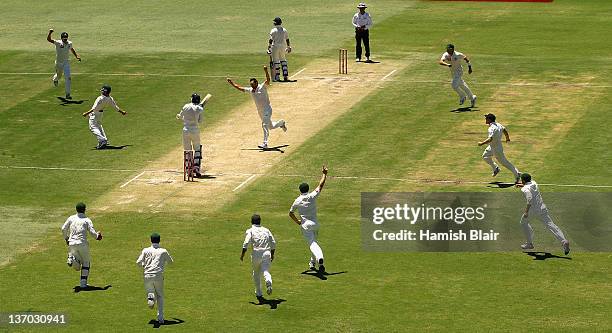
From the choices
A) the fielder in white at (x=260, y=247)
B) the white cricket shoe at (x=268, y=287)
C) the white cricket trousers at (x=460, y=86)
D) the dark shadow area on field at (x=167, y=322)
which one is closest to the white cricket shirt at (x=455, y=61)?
the white cricket trousers at (x=460, y=86)

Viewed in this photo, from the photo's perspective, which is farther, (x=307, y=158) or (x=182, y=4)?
(x=182, y=4)

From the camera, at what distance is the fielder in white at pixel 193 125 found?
1845 inches

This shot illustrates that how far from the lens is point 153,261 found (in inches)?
1342

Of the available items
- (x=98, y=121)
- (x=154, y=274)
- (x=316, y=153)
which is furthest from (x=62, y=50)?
(x=154, y=274)

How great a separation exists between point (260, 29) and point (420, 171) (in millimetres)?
25378

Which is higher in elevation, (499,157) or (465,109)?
(465,109)

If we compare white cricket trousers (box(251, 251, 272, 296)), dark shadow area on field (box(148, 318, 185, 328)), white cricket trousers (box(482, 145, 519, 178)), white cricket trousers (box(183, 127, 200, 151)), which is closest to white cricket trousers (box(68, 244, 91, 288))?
dark shadow area on field (box(148, 318, 185, 328))

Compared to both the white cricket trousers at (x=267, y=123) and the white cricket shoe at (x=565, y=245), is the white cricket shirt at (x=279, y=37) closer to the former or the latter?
the white cricket trousers at (x=267, y=123)

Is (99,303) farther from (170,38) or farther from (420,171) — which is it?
(170,38)

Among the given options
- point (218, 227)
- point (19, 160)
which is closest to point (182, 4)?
point (19, 160)

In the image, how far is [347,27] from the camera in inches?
2835

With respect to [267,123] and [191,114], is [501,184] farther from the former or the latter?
[191,114]

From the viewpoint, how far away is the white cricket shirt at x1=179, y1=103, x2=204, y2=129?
154ft

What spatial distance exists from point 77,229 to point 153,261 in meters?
3.18
